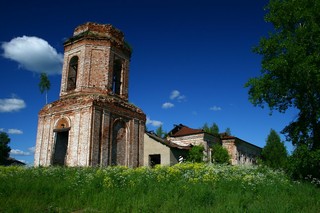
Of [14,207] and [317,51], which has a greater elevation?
[317,51]

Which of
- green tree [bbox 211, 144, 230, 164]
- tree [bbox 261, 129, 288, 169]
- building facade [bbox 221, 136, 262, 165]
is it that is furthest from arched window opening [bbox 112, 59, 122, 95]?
tree [bbox 261, 129, 288, 169]

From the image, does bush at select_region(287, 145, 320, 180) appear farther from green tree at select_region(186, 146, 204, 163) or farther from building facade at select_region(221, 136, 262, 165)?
building facade at select_region(221, 136, 262, 165)

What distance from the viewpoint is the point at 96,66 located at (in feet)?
65.4

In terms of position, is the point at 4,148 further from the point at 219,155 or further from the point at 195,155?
the point at 219,155

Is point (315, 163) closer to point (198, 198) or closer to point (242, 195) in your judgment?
point (242, 195)

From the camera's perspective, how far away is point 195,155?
29.3 meters

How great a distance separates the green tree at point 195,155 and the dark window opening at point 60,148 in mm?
13160

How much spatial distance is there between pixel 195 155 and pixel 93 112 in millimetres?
14207

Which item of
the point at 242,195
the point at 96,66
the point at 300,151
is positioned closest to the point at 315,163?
the point at 300,151

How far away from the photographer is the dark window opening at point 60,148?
19.9 meters

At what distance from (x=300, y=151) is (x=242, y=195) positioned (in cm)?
596

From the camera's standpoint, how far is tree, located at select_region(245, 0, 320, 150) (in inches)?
531

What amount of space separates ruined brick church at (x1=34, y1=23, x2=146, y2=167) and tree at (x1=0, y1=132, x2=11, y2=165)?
23192 mm

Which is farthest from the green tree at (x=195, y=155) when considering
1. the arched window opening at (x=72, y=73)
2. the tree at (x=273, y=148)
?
the arched window opening at (x=72, y=73)
